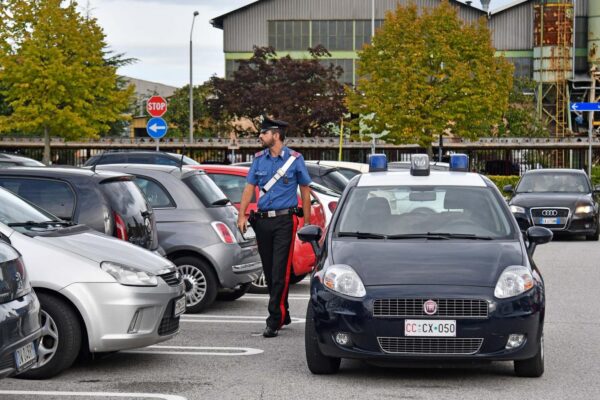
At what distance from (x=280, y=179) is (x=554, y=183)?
17670mm

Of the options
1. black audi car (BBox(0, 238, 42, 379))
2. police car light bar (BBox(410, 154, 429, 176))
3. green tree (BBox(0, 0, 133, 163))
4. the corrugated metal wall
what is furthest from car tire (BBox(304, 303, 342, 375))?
the corrugated metal wall

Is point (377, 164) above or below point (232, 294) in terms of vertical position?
above

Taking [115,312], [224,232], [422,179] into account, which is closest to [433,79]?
[224,232]

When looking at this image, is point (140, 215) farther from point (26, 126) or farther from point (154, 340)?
point (26, 126)

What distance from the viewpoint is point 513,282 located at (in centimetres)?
846

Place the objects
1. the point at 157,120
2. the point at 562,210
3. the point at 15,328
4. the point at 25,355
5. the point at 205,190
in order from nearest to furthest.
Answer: the point at 15,328, the point at 25,355, the point at 205,190, the point at 562,210, the point at 157,120

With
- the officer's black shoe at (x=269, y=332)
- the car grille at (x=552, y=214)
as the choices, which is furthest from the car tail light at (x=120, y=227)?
the car grille at (x=552, y=214)

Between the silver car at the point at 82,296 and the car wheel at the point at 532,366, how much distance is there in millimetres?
2580

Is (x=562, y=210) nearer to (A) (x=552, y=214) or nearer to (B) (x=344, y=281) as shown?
(A) (x=552, y=214)

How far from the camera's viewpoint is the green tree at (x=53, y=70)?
47.6 meters

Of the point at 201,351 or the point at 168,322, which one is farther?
the point at 201,351

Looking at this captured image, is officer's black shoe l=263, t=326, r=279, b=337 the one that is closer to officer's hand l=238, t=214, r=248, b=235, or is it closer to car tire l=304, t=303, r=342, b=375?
officer's hand l=238, t=214, r=248, b=235

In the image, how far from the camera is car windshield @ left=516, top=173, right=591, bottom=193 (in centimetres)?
2752

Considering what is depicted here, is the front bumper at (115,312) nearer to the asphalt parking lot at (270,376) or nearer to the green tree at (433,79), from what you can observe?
the asphalt parking lot at (270,376)
